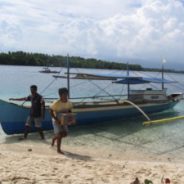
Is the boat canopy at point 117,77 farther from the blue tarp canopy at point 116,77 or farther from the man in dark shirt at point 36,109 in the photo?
the man in dark shirt at point 36,109

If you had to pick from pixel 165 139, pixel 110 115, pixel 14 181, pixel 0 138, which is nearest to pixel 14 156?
pixel 14 181

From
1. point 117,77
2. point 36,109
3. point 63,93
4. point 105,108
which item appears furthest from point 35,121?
point 117,77

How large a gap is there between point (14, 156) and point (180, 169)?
359cm

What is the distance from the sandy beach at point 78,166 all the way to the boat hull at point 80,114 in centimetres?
142

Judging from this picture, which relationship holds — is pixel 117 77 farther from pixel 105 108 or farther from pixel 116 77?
pixel 105 108

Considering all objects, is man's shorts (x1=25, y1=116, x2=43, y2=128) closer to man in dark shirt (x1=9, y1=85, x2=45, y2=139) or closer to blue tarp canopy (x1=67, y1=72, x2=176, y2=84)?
man in dark shirt (x1=9, y1=85, x2=45, y2=139)

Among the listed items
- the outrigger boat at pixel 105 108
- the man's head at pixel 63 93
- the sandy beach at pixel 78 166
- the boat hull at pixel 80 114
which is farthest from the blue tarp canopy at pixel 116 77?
the man's head at pixel 63 93

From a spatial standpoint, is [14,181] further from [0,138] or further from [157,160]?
[0,138]

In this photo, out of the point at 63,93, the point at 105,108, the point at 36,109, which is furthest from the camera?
the point at 105,108

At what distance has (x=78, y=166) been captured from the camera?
7461 mm

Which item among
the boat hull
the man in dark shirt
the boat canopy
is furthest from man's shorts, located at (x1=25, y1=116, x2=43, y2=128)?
the boat canopy

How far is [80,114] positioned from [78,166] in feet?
19.2

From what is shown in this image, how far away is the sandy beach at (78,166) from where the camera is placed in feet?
21.3

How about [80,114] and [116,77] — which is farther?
[116,77]
